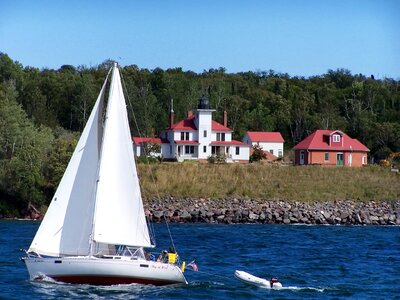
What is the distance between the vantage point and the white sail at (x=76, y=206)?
35.8 meters

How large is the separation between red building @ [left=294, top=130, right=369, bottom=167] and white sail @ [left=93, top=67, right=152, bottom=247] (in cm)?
6004

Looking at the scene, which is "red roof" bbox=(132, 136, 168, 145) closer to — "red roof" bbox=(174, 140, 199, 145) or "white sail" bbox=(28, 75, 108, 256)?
"red roof" bbox=(174, 140, 199, 145)

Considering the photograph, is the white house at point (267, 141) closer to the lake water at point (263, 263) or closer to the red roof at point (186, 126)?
the red roof at point (186, 126)

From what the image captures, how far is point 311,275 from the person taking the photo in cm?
4309

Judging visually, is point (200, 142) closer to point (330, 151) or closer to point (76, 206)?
A: point (330, 151)

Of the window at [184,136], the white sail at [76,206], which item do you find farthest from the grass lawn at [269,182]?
the white sail at [76,206]

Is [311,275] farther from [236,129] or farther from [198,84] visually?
[198,84]

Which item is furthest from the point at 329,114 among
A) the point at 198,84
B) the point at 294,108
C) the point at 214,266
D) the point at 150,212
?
the point at 214,266

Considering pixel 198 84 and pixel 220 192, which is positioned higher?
pixel 198 84

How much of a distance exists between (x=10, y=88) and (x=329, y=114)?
40.1m

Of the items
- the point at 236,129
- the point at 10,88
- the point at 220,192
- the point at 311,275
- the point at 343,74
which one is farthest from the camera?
the point at 343,74

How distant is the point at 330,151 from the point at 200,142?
13.7m

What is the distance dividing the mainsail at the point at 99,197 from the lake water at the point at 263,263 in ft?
5.73

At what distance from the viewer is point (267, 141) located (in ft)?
347
